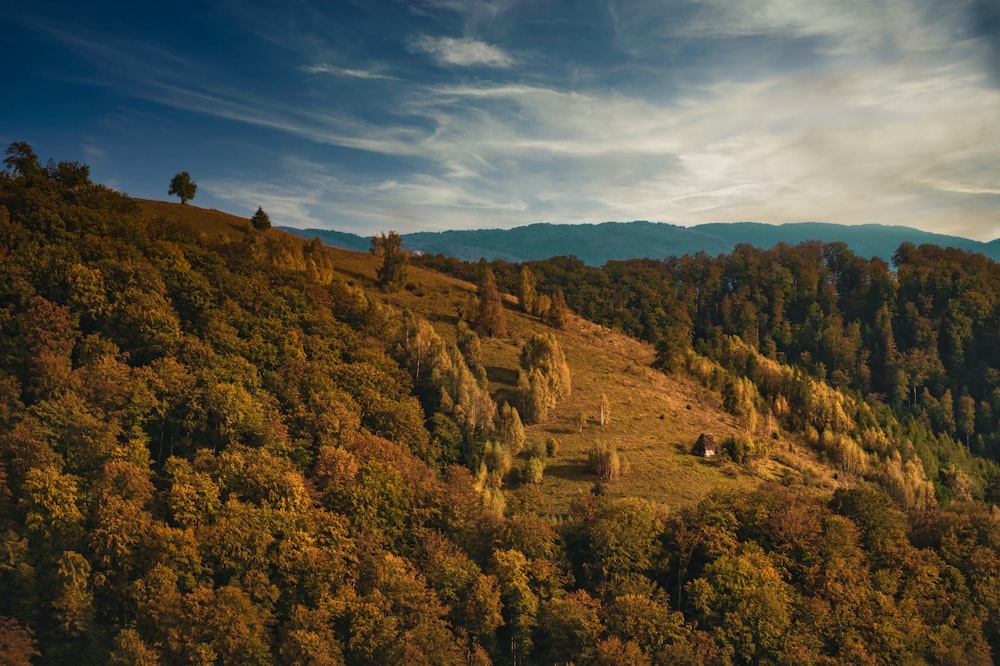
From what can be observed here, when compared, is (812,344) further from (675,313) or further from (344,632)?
(344,632)

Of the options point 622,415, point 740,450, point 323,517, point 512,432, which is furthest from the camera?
point 622,415

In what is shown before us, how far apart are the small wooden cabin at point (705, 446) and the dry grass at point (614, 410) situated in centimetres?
114

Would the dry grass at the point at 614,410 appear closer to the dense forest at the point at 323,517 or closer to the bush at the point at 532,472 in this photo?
the bush at the point at 532,472

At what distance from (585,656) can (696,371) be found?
234ft

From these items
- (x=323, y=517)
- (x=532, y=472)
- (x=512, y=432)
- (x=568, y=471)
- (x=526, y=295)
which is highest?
(x=526, y=295)

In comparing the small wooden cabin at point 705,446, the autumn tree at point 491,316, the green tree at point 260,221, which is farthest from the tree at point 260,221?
the small wooden cabin at point 705,446

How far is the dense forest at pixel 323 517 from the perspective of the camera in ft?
130

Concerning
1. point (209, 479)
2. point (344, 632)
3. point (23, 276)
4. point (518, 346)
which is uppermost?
point (23, 276)

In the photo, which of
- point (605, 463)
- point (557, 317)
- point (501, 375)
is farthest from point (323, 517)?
point (557, 317)

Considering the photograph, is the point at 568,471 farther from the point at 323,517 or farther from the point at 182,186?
the point at 182,186

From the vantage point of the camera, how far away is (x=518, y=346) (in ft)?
295

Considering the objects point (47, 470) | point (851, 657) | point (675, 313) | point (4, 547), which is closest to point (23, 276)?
point (47, 470)

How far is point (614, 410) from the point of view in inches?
3100

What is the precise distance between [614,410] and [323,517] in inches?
1657
